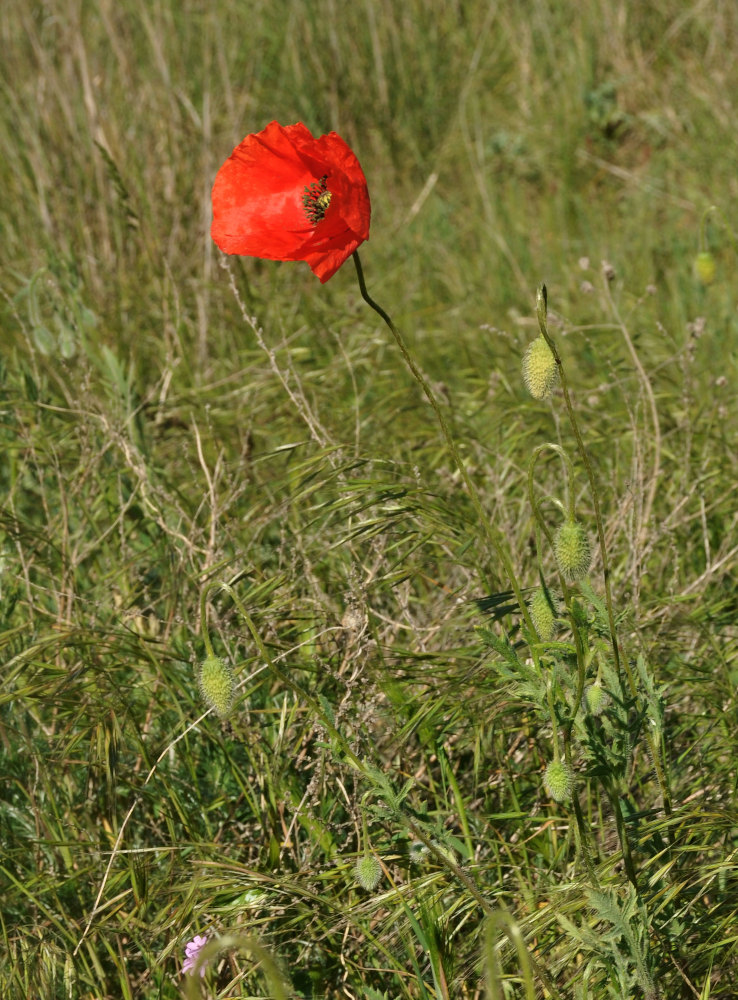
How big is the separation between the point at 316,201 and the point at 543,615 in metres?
0.58

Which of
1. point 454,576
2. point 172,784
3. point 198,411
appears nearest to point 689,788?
point 454,576

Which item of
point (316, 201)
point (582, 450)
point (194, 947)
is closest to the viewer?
point (582, 450)

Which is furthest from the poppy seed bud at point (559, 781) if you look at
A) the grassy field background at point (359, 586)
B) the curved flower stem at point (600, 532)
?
the curved flower stem at point (600, 532)

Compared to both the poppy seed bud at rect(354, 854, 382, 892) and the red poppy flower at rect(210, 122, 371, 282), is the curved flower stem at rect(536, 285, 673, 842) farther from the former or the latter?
the poppy seed bud at rect(354, 854, 382, 892)

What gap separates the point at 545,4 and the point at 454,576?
3273mm

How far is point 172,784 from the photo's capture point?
1.78 meters

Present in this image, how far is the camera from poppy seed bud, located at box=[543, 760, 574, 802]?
130 cm

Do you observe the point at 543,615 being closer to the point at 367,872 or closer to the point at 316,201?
the point at 367,872

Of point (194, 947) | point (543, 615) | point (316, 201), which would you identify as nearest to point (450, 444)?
point (543, 615)

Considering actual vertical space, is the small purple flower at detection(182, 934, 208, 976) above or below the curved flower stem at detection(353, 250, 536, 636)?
below

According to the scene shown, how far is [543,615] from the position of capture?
1.41 m

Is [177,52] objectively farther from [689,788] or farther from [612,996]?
[612,996]

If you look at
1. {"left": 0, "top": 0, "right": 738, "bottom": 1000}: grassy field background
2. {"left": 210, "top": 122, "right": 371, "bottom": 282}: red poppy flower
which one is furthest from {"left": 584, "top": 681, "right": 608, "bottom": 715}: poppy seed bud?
{"left": 210, "top": 122, "right": 371, "bottom": 282}: red poppy flower

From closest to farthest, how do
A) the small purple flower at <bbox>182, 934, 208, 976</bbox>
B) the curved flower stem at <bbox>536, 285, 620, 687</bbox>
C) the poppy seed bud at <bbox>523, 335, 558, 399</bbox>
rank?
the curved flower stem at <bbox>536, 285, 620, 687</bbox>
the poppy seed bud at <bbox>523, 335, 558, 399</bbox>
the small purple flower at <bbox>182, 934, 208, 976</bbox>
